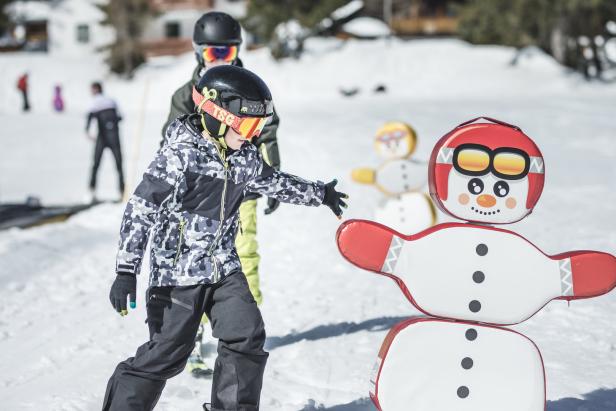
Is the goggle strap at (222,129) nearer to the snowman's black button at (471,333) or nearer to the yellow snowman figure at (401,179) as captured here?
the snowman's black button at (471,333)

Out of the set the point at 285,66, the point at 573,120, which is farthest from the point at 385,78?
the point at 573,120

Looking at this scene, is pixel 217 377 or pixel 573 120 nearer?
pixel 217 377

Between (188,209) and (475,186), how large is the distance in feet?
3.76

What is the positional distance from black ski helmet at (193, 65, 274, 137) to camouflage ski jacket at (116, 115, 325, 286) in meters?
0.07

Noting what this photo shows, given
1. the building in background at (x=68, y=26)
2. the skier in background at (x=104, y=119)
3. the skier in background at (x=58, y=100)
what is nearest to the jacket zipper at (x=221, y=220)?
the skier in background at (x=104, y=119)

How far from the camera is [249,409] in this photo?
10.1ft

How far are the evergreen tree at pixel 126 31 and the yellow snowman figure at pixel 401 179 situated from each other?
1352 inches

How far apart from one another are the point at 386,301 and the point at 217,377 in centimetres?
308

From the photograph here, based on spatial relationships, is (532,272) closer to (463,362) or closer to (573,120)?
(463,362)

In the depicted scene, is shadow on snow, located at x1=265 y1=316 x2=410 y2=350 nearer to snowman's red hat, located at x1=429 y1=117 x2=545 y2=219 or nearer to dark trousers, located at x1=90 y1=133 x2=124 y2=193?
snowman's red hat, located at x1=429 y1=117 x2=545 y2=219

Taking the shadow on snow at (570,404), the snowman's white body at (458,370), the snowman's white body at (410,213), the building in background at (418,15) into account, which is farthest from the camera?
the building in background at (418,15)

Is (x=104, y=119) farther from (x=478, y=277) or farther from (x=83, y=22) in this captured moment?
(x=83, y=22)

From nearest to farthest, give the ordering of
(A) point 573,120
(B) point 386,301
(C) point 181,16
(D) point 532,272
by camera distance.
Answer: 1. (D) point 532,272
2. (B) point 386,301
3. (A) point 573,120
4. (C) point 181,16

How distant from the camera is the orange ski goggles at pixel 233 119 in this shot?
9.91 ft
